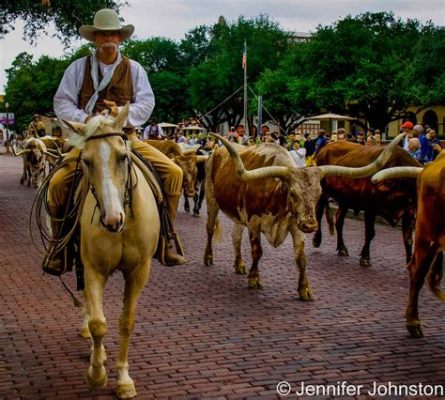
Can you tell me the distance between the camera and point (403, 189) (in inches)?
471

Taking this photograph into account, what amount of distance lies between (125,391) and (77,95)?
9.75 ft

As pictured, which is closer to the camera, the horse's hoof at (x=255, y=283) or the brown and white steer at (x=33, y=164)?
the horse's hoof at (x=255, y=283)

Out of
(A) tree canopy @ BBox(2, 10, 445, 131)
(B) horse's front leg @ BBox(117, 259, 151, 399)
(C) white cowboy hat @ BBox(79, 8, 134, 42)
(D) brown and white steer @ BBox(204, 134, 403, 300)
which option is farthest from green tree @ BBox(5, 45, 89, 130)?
(B) horse's front leg @ BBox(117, 259, 151, 399)

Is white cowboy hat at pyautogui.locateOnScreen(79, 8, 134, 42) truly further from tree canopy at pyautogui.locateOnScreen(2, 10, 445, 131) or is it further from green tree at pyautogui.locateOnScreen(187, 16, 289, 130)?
green tree at pyautogui.locateOnScreen(187, 16, 289, 130)

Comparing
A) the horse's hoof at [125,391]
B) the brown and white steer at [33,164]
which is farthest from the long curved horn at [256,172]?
the brown and white steer at [33,164]

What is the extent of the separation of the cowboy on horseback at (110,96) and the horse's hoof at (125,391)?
1.46 m

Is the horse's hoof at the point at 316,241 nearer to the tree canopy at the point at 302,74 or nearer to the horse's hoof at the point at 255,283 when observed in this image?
the horse's hoof at the point at 255,283

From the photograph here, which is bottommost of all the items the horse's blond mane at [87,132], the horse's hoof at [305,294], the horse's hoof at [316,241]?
the horse's hoof at [316,241]

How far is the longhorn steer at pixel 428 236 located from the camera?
7422mm

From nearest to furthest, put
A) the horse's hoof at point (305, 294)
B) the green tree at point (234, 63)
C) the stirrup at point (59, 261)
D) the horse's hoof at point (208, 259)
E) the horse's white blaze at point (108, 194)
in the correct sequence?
the horse's white blaze at point (108, 194) → the stirrup at point (59, 261) → the horse's hoof at point (305, 294) → the horse's hoof at point (208, 259) → the green tree at point (234, 63)

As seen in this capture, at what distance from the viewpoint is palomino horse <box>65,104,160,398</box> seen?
5.43 meters

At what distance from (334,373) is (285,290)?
3.63 meters

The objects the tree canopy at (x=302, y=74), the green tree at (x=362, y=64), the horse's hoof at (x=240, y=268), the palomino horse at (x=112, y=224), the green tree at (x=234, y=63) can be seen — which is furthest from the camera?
the green tree at (x=234, y=63)

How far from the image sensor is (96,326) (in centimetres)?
583
